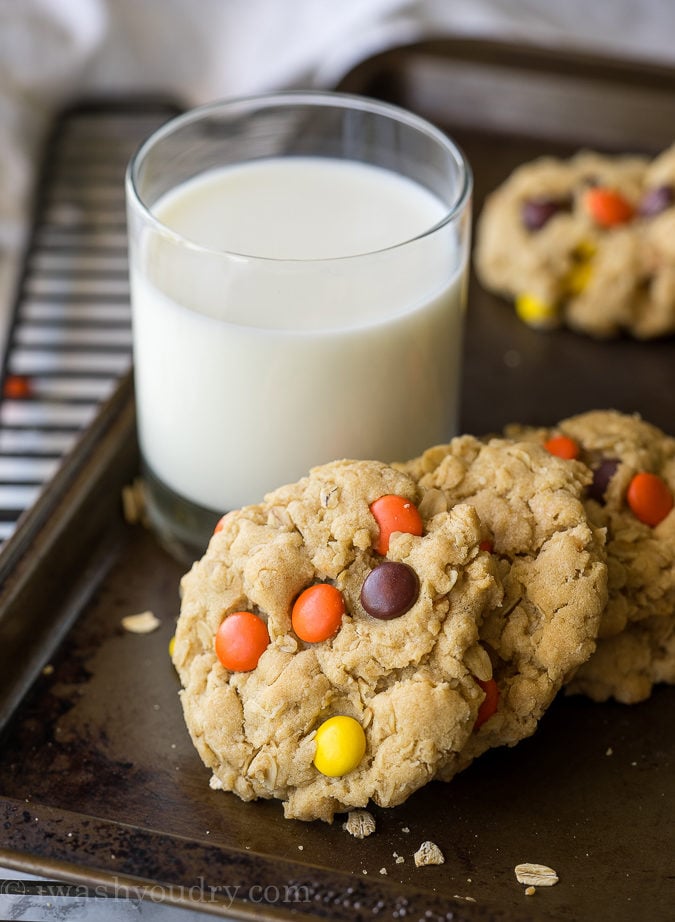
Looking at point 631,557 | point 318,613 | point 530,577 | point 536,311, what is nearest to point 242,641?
point 318,613

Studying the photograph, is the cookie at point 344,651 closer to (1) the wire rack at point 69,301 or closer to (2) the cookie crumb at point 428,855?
(2) the cookie crumb at point 428,855

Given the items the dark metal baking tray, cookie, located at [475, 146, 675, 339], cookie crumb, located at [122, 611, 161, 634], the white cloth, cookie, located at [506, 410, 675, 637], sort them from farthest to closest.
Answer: the white cloth < cookie, located at [475, 146, 675, 339] < cookie crumb, located at [122, 611, 161, 634] < cookie, located at [506, 410, 675, 637] < the dark metal baking tray

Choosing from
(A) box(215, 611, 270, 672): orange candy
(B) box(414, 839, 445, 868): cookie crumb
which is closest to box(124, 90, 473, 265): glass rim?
(A) box(215, 611, 270, 672): orange candy

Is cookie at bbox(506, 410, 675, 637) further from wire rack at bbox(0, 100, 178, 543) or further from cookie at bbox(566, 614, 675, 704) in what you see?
wire rack at bbox(0, 100, 178, 543)

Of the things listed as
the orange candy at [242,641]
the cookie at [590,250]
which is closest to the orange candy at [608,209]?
the cookie at [590,250]

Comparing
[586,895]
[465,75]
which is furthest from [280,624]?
[465,75]

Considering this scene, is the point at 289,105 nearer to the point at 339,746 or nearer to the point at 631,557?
the point at 631,557

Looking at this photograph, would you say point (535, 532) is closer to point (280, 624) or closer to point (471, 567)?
point (471, 567)
